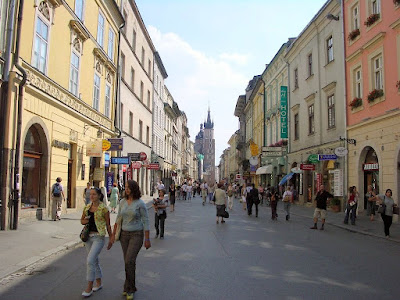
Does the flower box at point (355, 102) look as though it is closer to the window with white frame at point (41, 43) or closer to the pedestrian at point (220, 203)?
the pedestrian at point (220, 203)

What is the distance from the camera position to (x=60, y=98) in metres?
15.9

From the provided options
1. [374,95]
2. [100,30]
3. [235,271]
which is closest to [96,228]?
[235,271]

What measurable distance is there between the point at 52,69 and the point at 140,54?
778 inches

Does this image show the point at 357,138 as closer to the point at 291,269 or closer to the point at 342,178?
the point at 342,178

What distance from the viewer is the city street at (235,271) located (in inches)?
225

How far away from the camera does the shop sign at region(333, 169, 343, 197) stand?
21.3m

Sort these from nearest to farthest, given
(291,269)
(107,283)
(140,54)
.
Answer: (107,283) → (291,269) → (140,54)

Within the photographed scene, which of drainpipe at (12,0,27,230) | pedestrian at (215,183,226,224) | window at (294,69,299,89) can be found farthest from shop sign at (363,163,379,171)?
drainpipe at (12,0,27,230)

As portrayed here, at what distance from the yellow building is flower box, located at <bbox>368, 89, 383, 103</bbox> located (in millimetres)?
12964

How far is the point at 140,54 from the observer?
34.1 meters

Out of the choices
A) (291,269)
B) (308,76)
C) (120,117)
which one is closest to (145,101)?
(120,117)

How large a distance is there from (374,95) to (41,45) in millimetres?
14142

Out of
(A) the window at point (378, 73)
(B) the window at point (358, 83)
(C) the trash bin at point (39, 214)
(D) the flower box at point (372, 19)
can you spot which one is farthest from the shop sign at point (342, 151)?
(C) the trash bin at point (39, 214)

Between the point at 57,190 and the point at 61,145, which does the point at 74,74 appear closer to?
the point at 61,145
